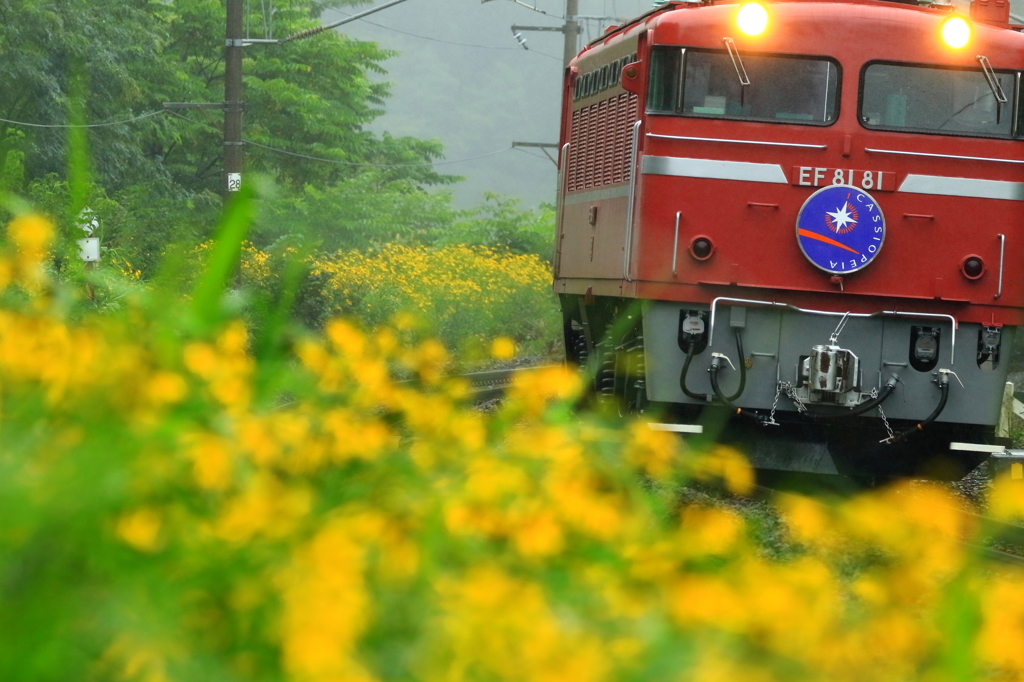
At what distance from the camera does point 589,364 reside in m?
11.4

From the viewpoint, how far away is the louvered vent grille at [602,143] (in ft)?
31.2

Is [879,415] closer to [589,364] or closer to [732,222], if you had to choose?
[732,222]

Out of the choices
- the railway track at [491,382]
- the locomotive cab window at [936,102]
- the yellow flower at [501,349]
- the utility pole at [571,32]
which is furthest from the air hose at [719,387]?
the utility pole at [571,32]

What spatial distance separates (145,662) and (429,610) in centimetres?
56

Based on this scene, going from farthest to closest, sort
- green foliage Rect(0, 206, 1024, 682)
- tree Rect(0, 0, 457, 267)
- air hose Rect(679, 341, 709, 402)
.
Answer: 1. tree Rect(0, 0, 457, 267)
2. air hose Rect(679, 341, 709, 402)
3. green foliage Rect(0, 206, 1024, 682)

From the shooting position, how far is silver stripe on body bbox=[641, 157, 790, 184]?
352 inches

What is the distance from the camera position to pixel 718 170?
29.4ft

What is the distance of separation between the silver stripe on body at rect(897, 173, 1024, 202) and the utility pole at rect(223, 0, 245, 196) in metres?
12.3

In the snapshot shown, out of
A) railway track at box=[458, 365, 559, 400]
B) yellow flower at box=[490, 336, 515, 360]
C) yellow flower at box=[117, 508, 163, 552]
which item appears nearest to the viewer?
yellow flower at box=[117, 508, 163, 552]

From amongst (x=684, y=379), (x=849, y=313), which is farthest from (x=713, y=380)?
(x=849, y=313)

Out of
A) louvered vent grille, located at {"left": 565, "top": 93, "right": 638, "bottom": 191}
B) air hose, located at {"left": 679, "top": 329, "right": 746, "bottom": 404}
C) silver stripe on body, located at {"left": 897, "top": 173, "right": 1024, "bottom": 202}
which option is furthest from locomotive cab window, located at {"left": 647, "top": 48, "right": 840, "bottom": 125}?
air hose, located at {"left": 679, "top": 329, "right": 746, "bottom": 404}

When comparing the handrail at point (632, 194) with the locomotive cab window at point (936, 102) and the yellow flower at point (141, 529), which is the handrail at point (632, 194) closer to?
the locomotive cab window at point (936, 102)

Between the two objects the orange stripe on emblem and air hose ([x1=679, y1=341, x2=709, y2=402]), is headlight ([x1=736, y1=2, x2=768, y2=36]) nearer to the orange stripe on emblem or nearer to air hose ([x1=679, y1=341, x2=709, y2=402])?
the orange stripe on emblem

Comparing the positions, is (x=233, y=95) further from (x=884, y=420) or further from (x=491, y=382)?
(x=884, y=420)
